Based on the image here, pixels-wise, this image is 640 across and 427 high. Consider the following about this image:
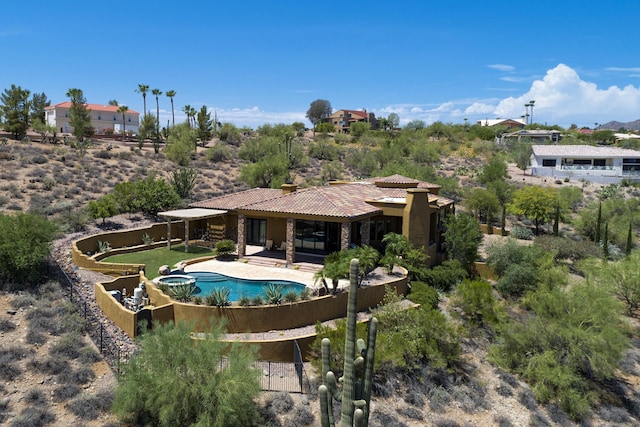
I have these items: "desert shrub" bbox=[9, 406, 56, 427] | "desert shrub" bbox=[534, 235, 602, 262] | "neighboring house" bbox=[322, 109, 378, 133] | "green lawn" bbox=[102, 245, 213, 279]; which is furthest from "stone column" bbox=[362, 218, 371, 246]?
"neighboring house" bbox=[322, 109, 378, 133]

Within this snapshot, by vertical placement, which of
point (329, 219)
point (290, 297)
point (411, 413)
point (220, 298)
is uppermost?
point (329, 219)

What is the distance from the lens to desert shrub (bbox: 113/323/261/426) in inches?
599

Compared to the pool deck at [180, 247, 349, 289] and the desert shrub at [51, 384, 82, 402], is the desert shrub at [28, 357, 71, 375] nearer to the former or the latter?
the desert shrub at [51, 384, 82, 402]

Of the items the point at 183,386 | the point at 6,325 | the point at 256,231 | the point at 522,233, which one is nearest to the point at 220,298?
the point at 183,386

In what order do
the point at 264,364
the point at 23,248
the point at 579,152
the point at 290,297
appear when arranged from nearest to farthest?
the point at 264,364
the point at 290,297
the point at 23,248
the point at 579,152

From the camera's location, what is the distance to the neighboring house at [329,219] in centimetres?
2842

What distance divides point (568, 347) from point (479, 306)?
15.1 ft

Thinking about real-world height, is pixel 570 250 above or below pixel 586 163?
below

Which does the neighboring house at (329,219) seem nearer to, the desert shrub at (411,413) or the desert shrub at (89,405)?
the desert shrub at (411,413)

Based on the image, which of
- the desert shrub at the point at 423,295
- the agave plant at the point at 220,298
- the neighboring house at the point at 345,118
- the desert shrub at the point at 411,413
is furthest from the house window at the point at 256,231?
the neighboring house at the point at 345,118

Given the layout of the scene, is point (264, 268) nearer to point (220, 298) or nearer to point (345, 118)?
point (220, 298)

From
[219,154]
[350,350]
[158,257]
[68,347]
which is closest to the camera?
[350,350]

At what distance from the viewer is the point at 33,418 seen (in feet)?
49.5

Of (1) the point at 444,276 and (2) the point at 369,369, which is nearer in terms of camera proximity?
(2) the point at 369,369
